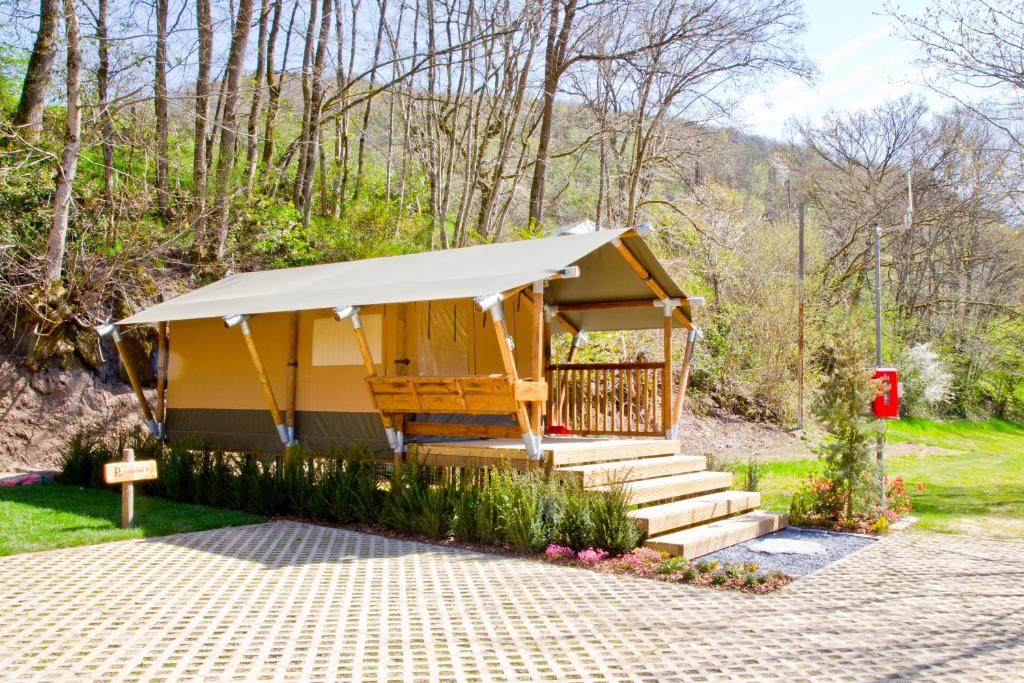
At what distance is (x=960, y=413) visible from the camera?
28828 mm

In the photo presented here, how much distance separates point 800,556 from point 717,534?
2.45ft

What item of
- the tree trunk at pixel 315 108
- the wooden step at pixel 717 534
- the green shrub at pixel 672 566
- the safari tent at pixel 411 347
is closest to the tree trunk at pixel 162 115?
the tree trunk at pixel 315 108

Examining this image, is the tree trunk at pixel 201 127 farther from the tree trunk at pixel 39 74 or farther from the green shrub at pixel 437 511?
the green shrub at pixel 437 511

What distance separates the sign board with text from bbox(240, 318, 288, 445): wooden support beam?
1823 millimetres

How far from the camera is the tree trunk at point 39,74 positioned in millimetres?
13203

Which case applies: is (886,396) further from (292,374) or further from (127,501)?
(127,501)

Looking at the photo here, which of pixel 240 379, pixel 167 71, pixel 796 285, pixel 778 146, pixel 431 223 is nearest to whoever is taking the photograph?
pixel 240 379

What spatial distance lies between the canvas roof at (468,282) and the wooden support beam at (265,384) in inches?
11.0

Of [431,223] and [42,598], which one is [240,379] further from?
[431,223]

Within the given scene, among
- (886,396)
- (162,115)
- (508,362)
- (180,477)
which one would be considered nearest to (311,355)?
(180,477)

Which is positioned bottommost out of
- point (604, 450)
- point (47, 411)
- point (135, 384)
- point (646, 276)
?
point (604, 450)

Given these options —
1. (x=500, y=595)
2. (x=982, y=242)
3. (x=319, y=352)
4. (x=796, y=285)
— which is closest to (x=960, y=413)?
(x=982, y=242)

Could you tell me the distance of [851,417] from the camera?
833cm

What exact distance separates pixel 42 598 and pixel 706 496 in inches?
254
